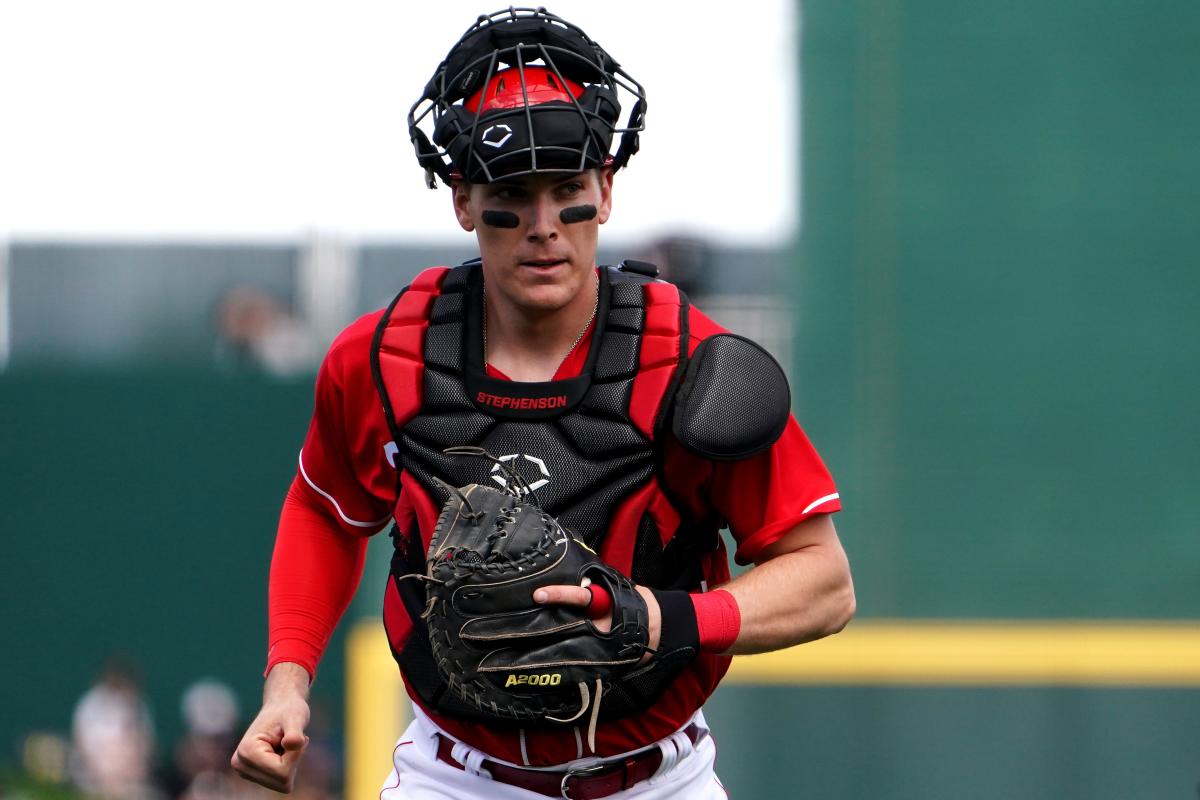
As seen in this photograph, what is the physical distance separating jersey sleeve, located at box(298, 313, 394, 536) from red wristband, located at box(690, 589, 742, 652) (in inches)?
29.4

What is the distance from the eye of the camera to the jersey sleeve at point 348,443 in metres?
3.03

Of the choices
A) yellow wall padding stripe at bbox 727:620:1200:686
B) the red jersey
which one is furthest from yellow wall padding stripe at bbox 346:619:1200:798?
the red jersey

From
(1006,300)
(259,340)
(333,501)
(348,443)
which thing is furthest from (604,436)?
(259,340)

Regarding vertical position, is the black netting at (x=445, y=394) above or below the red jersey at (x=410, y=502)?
above

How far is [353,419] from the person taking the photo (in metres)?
3.07

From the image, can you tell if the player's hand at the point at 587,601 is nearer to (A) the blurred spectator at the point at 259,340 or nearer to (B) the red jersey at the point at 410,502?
(B) the red jersey at the point at 410,502

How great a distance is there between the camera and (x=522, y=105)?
9.42ft

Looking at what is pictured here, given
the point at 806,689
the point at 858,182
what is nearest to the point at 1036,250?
the point at 858,182

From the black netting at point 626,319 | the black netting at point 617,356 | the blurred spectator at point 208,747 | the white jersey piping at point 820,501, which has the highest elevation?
the black netting at point 626,319

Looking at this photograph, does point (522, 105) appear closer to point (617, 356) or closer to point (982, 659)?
point (617, 356)

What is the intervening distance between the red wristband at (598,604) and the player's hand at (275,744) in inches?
22.2

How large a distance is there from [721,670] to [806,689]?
355cm

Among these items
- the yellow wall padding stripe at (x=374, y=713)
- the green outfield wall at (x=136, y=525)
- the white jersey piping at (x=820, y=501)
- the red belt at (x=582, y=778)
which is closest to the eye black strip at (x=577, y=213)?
the white jersey piping at (x=820, y=501)

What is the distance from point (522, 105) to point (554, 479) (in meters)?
0.68
